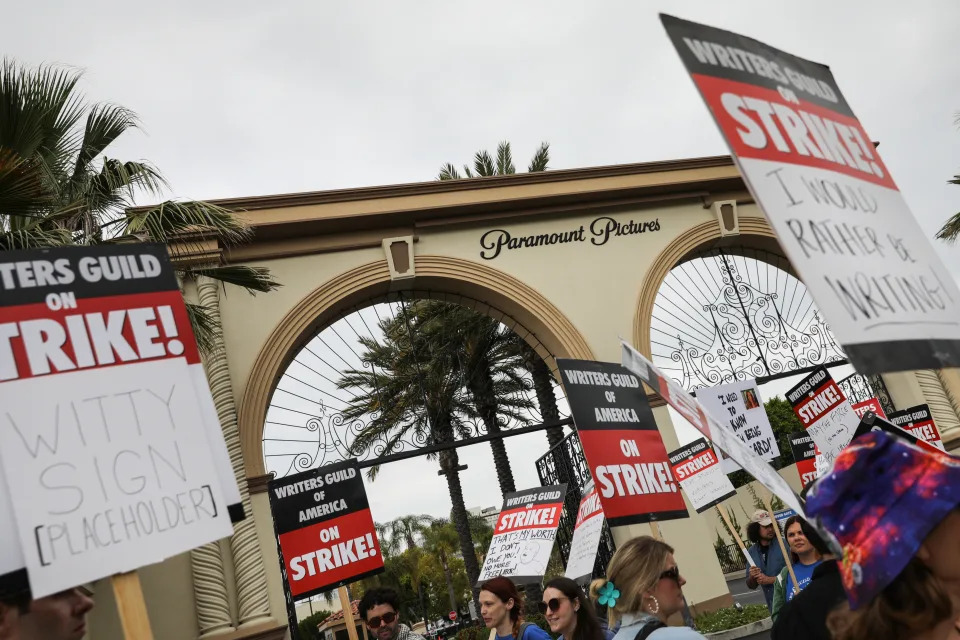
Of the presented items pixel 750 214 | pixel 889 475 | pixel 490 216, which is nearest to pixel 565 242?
pixel 490 216

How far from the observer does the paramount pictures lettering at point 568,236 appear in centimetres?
1380

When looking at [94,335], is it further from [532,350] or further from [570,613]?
[532,350]

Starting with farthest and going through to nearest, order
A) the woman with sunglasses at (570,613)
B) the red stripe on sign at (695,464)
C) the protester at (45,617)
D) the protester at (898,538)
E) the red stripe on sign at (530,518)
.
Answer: the red stripe on sign at (695,464) < the red stripe on sign at (530,518) < the woman with sunglasses at (570,613) < the protester at (45,617) < the protester at (898,538)

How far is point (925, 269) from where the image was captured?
2.65 metres

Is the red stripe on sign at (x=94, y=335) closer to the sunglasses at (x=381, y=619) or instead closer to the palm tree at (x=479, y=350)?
the sunglasses at (x=381, y=619)

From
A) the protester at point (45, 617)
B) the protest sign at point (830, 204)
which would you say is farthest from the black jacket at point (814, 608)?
the protester at point (45, 617)

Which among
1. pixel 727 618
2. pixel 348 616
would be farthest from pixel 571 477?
pixel 348 616

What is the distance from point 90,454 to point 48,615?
0.61m

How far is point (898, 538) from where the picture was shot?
1.78 m

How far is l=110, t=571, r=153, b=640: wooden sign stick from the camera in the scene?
246cm

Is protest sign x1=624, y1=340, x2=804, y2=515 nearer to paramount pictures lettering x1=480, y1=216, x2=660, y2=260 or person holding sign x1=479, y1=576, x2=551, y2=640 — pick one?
person holding sign x1=479, y1=576, x2=551, y2=640

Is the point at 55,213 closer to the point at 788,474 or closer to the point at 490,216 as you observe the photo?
the point at 490,216

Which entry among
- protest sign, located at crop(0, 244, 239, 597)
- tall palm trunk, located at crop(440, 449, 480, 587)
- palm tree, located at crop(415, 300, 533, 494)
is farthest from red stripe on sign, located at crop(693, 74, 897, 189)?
tall palm trunk, located at crop(440, 449, 480, 587)

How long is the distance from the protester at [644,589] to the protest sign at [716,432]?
541 mm
